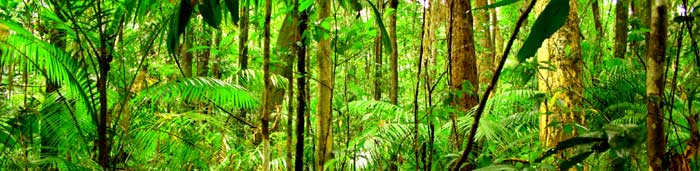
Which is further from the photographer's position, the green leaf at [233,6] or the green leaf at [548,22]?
the green leaf at [233,6]

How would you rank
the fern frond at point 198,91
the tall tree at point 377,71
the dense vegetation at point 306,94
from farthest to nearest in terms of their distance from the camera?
the tall tree at point 377,71, the fern frond at point 198,91, the dense vegetation at point 306,94

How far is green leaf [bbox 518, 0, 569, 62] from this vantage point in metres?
0.79

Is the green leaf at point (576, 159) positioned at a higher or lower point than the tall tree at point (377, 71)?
lower

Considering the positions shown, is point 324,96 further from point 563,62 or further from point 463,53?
point 463,53

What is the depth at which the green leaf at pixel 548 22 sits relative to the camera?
0.79m

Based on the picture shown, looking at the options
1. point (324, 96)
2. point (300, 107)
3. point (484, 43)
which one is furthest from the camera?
point (484, 43)

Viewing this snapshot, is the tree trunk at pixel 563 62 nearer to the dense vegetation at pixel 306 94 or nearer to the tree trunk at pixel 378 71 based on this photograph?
the dense vegetation at pixel 306 94

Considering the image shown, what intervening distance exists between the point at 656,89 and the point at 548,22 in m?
0.47

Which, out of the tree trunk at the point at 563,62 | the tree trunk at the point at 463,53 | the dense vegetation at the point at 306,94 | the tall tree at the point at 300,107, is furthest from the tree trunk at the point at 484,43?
the tall tree at the point at 300,107

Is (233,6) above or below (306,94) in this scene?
above

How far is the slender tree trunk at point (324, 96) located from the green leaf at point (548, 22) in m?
2.17

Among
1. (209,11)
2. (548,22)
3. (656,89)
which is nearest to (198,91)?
(209,11)

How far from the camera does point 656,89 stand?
111cm

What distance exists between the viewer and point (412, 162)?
348cm
